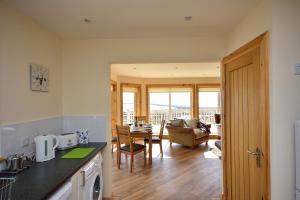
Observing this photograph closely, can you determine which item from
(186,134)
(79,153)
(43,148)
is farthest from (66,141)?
(186,134)

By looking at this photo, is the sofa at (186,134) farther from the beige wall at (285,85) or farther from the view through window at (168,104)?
the beige wall at (285,85)

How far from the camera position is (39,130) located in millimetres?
2137

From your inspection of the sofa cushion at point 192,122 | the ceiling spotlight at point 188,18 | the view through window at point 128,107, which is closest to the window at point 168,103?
the view through window at point 128,107

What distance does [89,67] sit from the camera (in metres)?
2.64

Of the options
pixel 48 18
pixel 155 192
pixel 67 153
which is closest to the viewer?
pixel 48 18

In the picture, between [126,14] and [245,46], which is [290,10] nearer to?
[245,46]

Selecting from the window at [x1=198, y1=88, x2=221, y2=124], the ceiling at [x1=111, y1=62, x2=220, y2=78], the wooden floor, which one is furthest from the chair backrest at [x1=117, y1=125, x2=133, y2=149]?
the window at [x1=198, y1=88, x2=221, y2=124]

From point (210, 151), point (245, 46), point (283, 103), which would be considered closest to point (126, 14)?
point (245, 46)

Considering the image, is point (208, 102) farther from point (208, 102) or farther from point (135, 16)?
point (135, 16)

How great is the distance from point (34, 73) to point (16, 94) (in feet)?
1.09

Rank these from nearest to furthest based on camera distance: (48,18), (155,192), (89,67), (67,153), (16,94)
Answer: (16,94), (48,18), (67,153), (89,67), (155,192)

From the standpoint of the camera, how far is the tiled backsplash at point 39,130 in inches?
66.0

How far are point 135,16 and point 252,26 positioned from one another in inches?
44.7

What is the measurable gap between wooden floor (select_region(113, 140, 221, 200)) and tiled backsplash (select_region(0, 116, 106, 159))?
3.52ft
